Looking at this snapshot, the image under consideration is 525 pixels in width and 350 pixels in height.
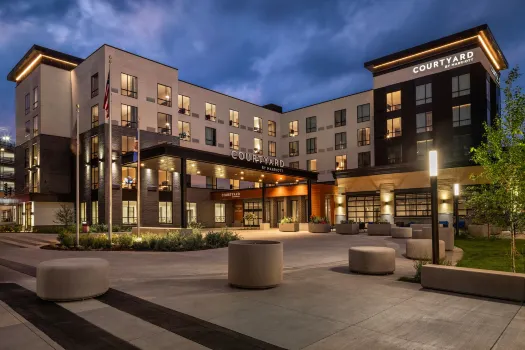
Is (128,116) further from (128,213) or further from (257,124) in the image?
(257,124)

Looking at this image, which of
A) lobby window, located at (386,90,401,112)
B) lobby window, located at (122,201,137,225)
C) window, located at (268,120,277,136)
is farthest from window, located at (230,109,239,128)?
lobby window, located at (386,90,401,112)

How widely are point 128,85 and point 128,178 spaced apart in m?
9.68

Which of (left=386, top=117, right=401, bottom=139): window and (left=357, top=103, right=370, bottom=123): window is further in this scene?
(left=357, top=103, right=370, bottom=123): window

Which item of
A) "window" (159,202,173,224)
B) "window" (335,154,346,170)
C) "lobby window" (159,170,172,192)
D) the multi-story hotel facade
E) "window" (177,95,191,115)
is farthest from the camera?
"window" (335,154,346,170)

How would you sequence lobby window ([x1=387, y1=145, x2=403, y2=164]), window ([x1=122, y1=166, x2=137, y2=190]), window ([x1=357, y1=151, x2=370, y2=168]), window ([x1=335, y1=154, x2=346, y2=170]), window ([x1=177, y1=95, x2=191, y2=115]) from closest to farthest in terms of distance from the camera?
window ([x1=122, y1=166, x2=137, y2=190]) < lobby window ([x1=387, y1=145, x2=403, y2=164]) < window ([x1=177, y1=95, x2=191, y2=115]) < window ([x1=357, y1=151, x2=370, y2=168]) < window ([x1=335, y1=154, x2=346, y2=170])

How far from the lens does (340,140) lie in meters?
50.5

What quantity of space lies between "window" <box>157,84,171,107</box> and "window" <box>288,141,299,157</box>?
21438 mm

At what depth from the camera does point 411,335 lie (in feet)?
17.9

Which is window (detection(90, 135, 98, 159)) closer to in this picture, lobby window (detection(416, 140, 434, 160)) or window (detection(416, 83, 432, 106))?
lobby window (detection(416, 140, 434, 160))

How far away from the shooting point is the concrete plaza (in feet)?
17.2

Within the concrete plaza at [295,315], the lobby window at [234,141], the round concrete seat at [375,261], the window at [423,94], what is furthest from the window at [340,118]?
the concrete plaza at [295,315]

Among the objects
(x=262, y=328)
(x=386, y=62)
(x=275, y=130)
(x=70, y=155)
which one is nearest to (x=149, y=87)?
(x=70, y=155)

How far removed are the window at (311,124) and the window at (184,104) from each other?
59.3ft

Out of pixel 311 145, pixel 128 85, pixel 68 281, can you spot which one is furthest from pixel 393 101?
pixel 68 281
